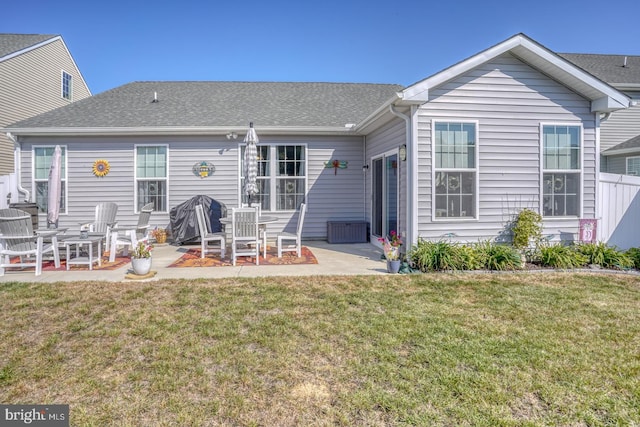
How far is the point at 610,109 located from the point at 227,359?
781 centimetres

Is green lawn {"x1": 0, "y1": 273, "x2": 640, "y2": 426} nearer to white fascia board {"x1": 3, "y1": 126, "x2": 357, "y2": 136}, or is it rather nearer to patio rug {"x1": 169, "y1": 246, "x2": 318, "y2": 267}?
patio rug {"x1": 169, "y1": 246, "x2": 318, "y2": 267}

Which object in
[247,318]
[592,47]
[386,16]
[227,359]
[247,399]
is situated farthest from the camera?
[592,47]

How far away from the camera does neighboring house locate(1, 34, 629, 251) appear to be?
6514 mm

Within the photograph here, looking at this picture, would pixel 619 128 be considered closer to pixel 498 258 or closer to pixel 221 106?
pixel 498 258

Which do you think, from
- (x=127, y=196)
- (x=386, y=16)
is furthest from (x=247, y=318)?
(x=386, y=16)

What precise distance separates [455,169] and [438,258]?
1.74m

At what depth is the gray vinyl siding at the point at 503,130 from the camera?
6.53m

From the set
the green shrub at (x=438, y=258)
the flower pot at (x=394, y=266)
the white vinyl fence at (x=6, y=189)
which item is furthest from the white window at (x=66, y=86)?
the green shrub at (x=438, y=258)

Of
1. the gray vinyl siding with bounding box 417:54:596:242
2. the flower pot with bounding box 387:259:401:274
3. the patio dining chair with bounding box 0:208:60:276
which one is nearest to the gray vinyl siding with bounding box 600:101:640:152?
the gray vinyl siding with bounding box 417:54:596:242

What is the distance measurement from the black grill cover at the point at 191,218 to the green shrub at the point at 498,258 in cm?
596

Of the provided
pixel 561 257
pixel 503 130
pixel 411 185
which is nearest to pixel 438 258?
pixel 411 185

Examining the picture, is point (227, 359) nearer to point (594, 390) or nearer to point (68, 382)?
point (68, 382)

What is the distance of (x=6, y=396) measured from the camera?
7.76 ft

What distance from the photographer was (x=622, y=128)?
12.3 metres
